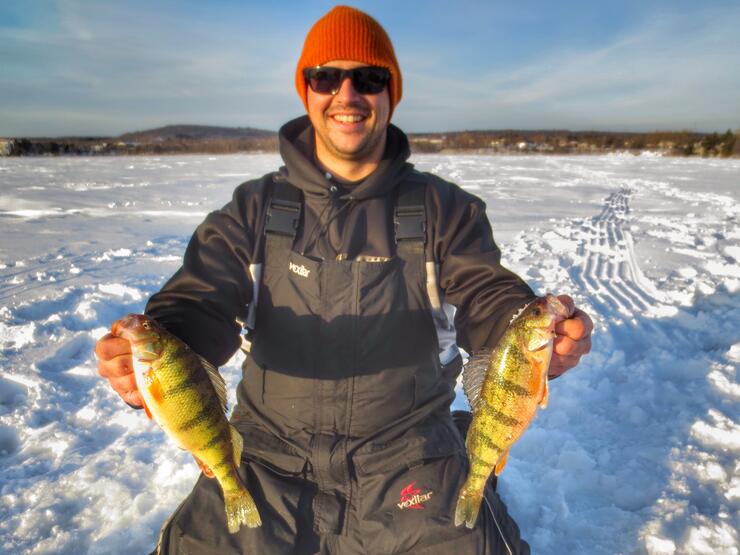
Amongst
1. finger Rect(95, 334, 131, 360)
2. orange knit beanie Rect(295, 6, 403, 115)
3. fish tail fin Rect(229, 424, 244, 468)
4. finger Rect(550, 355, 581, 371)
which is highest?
orange knit beanie Rect(295, 6, 403, 115)

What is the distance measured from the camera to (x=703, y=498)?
267 centimetres

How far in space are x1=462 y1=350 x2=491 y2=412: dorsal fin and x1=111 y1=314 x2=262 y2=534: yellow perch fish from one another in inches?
39.6

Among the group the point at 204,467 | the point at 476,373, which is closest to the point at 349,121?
the point at 476,373

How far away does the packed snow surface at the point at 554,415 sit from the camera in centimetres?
254

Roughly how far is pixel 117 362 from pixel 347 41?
6.60 ft

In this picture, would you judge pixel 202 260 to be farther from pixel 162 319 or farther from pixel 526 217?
pixel 526 217

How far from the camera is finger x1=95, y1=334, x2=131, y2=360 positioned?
172 centimetres

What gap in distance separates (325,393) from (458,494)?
29.8 inches

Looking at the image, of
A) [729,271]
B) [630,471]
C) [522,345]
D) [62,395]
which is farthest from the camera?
[729,271]

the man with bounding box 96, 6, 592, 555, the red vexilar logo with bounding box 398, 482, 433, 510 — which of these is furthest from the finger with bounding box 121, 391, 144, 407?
the red vexilar logo with bounding box 398, 482, 433, 510

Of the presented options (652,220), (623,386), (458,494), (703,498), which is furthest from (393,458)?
(652,220)

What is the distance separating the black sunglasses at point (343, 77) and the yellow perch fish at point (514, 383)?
156 centimetres

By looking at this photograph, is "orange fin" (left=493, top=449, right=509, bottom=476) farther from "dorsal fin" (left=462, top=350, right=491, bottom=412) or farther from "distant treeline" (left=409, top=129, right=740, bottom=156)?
"distant treeline" (left=409, top=129, right=740, bottom=156)

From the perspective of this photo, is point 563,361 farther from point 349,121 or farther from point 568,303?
point 349,121
